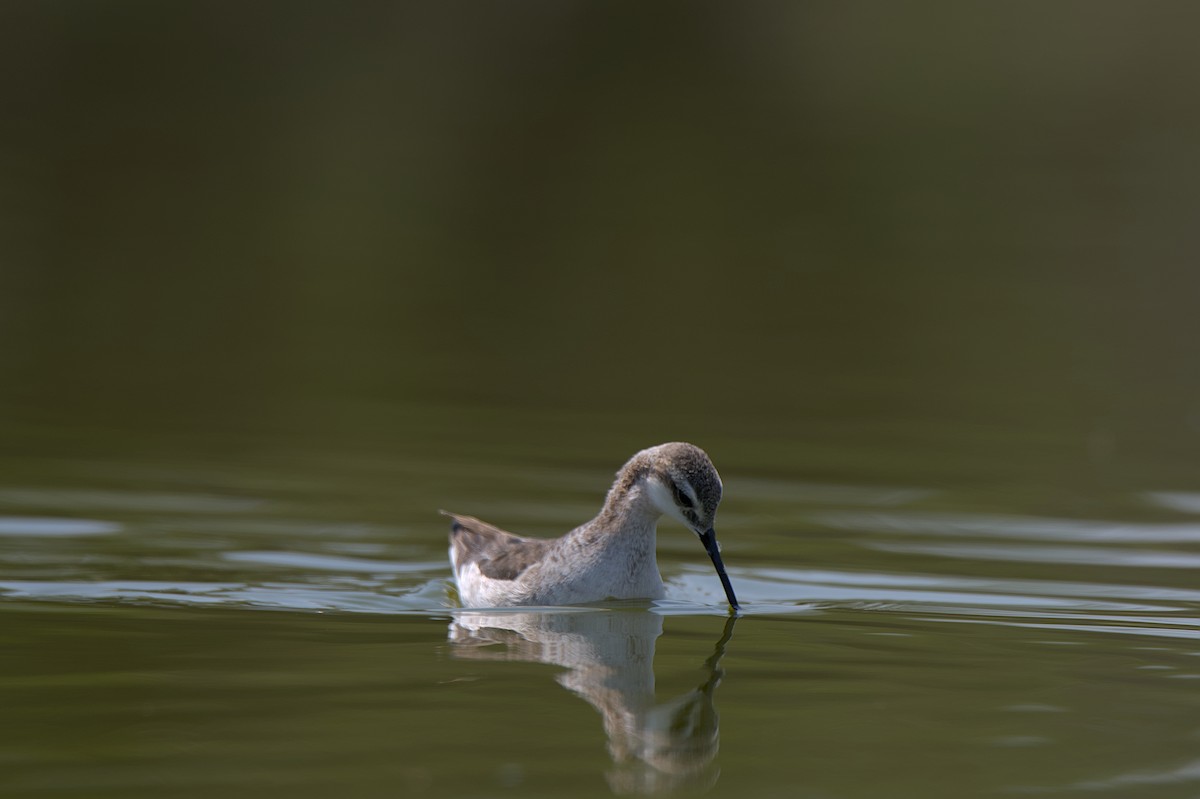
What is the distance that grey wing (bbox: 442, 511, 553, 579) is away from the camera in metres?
9.83

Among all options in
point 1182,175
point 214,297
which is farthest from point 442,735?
point 1182,175

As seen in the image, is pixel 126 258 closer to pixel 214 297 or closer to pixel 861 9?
pixel 214 297

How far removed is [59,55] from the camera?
3822 centimetres

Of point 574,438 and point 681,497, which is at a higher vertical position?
point 574,438

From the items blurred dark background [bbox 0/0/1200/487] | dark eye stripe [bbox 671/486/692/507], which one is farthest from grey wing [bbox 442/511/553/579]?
blurred dark background [bbox 0/0/1200/487]

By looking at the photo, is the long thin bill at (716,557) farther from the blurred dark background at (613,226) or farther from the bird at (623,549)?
the blurred dark background at (613,226)

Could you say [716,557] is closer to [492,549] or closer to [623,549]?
[623,549]

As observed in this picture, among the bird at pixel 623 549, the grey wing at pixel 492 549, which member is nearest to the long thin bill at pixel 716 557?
the bird at pixel 623 549

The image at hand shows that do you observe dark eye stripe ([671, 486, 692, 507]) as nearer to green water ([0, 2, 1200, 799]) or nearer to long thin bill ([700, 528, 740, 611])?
long thin bill ([700, 528, 740, 611])

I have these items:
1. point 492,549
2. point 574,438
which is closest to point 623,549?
point 492,549

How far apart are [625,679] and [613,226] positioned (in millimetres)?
19778

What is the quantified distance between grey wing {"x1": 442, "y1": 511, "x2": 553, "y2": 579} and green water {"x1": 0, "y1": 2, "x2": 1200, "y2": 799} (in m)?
0.29

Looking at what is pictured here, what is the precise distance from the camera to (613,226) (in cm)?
2750

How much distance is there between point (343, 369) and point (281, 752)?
9885 millimetres
